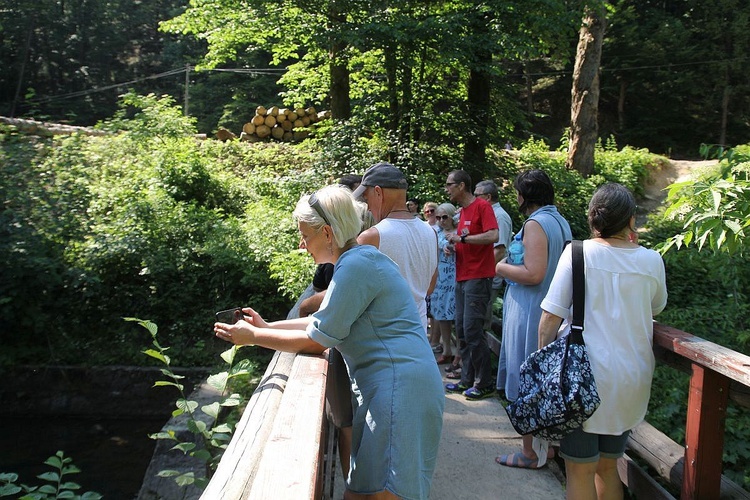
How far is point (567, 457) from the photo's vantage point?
113 inches

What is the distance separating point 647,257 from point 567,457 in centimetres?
94

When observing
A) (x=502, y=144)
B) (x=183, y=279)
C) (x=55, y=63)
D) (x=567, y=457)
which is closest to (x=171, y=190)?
(x=183, y=279)

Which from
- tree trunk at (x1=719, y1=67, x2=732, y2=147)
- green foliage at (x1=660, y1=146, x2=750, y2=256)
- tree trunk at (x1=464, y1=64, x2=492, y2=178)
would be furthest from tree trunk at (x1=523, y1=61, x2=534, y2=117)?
green foliage at (x1=660, y1=146, x2=750, y2=256)

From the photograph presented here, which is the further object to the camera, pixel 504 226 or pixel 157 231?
pixel 157 231

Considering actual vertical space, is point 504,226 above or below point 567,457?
above

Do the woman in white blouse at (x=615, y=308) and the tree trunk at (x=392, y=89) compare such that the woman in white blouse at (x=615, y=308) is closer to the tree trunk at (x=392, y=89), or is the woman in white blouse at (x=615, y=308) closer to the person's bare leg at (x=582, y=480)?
the person's bare leg at (x=582, y=480)

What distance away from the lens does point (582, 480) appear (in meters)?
2.85

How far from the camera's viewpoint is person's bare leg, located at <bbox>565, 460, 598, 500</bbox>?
2.85 meters

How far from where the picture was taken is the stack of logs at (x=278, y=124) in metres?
19.5

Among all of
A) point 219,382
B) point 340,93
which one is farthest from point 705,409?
point 340,93

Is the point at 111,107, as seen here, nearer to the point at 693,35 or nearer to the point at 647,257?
the point at 693,35

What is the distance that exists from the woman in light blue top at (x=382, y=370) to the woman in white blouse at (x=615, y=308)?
0.88 meters

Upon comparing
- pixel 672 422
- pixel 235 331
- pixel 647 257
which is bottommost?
pixel 672 422

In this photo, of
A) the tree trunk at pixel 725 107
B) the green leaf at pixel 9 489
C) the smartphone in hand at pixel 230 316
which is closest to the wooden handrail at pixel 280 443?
the smartphone in hand at pixel 230 316
